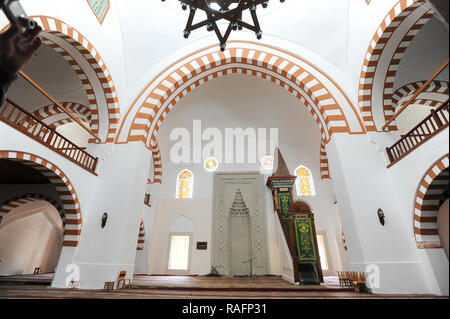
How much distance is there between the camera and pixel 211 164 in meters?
9.69

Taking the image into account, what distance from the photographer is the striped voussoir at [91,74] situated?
15.3 feet

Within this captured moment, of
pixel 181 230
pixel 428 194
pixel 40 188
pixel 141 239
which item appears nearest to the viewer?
pixel 428 194

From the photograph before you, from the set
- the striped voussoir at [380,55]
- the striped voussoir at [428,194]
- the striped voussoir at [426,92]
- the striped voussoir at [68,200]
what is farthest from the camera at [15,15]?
the striped voussoir at [426,92]

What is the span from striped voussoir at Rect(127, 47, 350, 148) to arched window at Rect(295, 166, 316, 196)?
3.52 m

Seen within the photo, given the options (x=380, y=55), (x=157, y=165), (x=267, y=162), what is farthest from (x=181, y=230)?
(x=380, y=55)

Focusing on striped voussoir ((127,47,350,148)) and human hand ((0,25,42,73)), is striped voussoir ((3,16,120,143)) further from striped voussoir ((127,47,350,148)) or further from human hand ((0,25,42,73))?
human hand ((0,25,42,73))

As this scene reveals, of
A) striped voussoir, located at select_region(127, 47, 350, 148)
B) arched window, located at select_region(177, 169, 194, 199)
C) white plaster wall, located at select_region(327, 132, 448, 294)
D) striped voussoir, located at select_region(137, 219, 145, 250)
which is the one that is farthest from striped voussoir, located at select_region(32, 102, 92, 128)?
white plaster wall, located at select_region(327, 132, 448, 294)

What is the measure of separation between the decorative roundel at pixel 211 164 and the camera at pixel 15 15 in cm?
869

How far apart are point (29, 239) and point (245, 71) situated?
11700mm

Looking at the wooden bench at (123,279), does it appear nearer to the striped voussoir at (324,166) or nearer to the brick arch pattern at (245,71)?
the brick arch pattern at (245,71)

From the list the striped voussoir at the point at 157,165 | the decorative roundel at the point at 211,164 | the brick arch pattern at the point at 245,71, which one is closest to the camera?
the brick arch pattern at the point at 245,71

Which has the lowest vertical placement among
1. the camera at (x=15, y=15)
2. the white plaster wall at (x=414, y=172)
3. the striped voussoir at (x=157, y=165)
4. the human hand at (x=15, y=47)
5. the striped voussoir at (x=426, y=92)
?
the human hand at (x=15, y=47)

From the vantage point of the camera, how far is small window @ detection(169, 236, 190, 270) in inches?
320

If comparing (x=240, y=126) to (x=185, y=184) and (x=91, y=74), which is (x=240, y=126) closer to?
(x=185, y=184)
